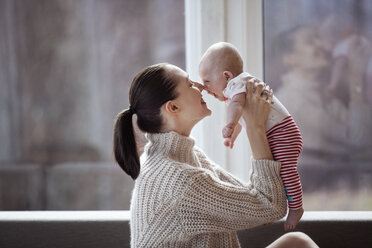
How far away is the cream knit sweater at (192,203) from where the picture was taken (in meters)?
1.34

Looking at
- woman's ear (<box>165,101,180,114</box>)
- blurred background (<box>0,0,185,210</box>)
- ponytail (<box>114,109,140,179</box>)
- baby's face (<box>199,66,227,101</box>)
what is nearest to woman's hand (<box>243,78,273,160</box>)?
baby's face (<box>199,66,227,101</box>)

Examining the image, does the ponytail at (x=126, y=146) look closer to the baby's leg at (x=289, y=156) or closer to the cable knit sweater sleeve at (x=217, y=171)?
the cable knit sweater sleeve at (x=217, y=171)

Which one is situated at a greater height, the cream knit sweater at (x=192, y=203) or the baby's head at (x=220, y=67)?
the baby's head at (x=220, y=67)

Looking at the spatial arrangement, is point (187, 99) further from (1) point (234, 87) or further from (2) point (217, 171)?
(2) point (217, 171)

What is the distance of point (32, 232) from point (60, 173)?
0.93 meters

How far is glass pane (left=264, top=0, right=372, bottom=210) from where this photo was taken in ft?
7.37

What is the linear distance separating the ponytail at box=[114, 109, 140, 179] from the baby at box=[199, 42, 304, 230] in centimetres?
32

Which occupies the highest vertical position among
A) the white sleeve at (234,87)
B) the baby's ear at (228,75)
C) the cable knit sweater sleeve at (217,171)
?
the baby's ear at (228,75)

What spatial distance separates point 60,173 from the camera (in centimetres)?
271

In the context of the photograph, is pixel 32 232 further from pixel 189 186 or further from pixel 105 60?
pixel 105 60

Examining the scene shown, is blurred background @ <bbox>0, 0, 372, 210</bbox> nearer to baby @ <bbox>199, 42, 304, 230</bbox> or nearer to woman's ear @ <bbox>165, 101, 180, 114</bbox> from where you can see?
baby @ <bbox>199, 42, 304, 230</bbox>

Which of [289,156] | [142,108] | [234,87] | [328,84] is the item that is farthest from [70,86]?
[289,156]

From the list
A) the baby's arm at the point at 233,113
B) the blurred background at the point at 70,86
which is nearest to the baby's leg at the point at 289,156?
the baby's arm at the point at 233,113

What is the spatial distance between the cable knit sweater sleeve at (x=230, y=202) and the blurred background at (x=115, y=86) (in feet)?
3.26
